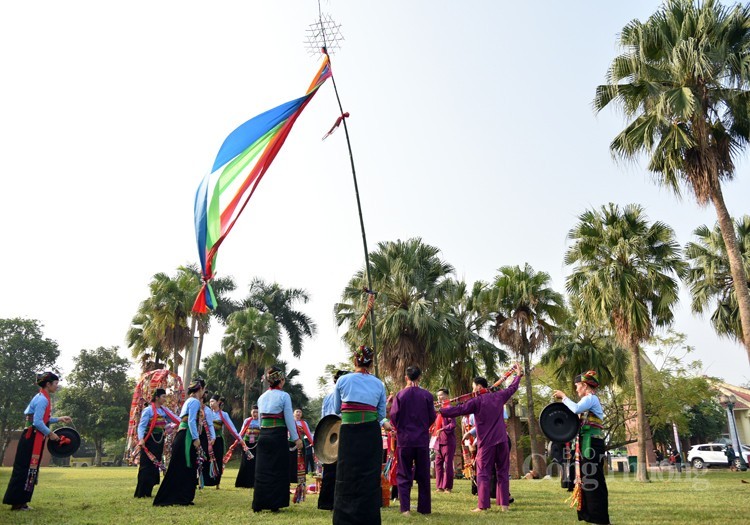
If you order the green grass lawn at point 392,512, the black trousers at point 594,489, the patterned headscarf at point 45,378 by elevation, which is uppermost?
the patterned headscarf at point 45,378

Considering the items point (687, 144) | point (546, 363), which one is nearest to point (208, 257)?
point (687, 144)

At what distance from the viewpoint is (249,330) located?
35469 millimetres

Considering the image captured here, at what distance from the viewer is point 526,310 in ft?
87.6

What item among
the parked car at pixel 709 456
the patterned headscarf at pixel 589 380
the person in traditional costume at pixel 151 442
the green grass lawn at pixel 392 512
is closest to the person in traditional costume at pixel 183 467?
the green grass lawn at pixel 392 512

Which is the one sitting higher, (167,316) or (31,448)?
(167,316)

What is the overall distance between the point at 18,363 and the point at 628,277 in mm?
59101

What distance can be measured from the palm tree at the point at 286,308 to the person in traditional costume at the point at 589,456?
39414mm

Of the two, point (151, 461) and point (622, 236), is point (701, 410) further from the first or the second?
point (151, 461)

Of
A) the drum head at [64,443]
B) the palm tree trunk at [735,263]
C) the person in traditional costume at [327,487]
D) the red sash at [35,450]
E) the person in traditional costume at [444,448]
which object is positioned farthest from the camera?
the palm tree trunk at [735,263]

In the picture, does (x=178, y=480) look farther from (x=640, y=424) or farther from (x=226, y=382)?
(x=226, y=382)

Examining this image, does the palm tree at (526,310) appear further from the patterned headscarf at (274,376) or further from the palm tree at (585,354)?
the patterned headscarf at (274,376)

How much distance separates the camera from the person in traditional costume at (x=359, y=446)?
5895 mm

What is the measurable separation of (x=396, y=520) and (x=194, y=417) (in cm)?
389

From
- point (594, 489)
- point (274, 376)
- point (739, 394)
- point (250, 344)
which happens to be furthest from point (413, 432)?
point (739, 394)
